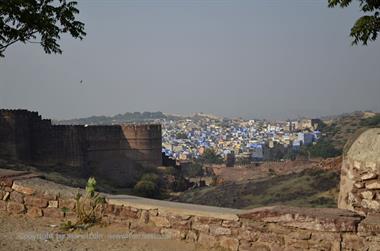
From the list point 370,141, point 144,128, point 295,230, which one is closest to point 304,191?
point 370,141

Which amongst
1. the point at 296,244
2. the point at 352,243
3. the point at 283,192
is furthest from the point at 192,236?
the point at 283,192

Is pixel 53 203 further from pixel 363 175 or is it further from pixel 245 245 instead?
pixel 363 175

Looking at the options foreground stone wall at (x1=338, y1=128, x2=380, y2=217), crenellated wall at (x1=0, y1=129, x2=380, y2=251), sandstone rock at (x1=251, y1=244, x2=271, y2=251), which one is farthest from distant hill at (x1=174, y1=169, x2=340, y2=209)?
sandstone rock at (x1=251, y1=244, x2=271, y2=251)

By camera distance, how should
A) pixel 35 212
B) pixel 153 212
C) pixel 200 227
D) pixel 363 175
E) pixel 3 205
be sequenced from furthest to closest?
1. pixel 3 205
2. pixel 35 212
3. pixel 363 175
4. pixel 153 212
5. pixel 200 227

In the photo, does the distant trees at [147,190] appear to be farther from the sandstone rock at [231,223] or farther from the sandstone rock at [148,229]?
the sandstone rock at [231,223]

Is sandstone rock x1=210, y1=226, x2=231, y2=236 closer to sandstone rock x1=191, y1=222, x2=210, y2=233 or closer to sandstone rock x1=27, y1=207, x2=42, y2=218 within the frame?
sandstone rock x1=191, y1=222, x2=210, y2=233

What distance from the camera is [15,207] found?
17.9 feet

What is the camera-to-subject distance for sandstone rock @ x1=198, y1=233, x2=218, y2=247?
4428 millimetres

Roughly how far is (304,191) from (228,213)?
1245 centimetres

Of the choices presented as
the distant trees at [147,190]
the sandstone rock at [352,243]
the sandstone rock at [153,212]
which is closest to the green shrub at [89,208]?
the sandstone rock at [153,212]

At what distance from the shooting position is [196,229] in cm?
454

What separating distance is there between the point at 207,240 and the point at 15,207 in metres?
2.42

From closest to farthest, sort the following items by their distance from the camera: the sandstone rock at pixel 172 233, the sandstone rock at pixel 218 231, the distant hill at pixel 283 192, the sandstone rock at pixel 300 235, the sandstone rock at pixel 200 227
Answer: the sandstone rock at pixel 300 235 → the sandstone rock at pixel 218 231 → the sandstone rock at pixel 200 227 → the sandstone rock at pixel 172 233 → the distant hill at pixel 283 192

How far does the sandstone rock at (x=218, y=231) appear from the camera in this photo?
4.38 metres
